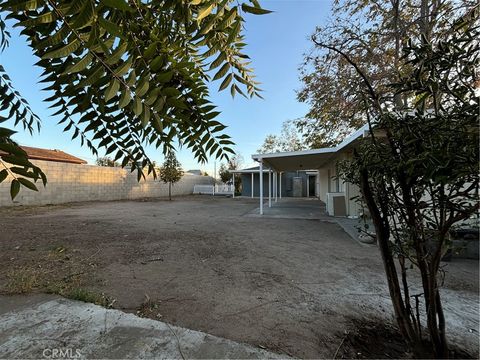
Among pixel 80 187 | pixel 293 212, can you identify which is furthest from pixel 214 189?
pixel 293 212

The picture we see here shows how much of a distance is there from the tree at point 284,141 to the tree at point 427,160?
25729mm

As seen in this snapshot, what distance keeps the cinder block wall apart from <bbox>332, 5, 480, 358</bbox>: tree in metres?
12.6

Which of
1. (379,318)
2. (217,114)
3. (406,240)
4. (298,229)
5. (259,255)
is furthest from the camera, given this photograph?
(298,229)

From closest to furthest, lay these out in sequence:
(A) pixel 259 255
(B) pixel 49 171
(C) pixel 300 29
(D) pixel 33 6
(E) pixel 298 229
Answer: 1. (D) pixel 33 6
2. (C) pixel 300 29
3. (A) pixel 259 255
4. (E) pixel 298 229
5. (B) pixel 49 171

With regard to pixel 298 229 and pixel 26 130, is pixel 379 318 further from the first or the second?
pixel 298 229

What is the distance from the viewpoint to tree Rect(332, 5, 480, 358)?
1.13 m

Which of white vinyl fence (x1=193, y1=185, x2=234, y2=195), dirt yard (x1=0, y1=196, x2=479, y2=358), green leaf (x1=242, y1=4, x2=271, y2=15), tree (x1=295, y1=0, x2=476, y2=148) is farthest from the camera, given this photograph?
white vinyl fence (x1=193, y1=185, x2=234, y2=195)

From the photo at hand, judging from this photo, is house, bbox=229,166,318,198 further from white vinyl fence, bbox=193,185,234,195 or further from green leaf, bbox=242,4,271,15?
green leaf, bbox=242,4,271,15

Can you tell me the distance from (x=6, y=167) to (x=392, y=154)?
174 centimetres

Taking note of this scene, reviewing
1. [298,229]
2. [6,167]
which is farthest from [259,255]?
[6,167]

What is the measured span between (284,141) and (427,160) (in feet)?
90.7

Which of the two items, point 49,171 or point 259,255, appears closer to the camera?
point 259,255

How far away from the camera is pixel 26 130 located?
1317 mm

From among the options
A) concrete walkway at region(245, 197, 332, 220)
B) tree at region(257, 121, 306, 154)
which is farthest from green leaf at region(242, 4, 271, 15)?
tree at region(257, 121, 306, 154)
